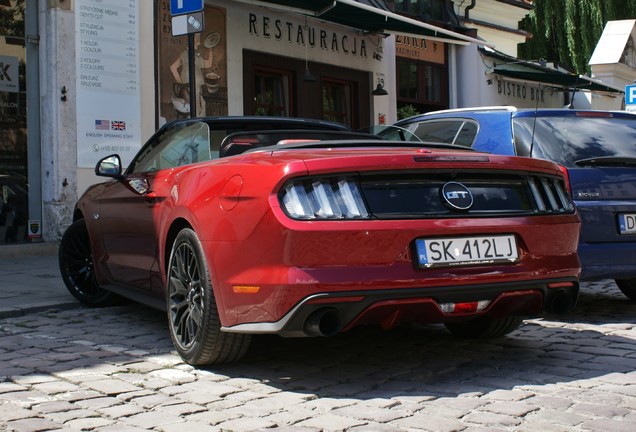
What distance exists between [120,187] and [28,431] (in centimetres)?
279

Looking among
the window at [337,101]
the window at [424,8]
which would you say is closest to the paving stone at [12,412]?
the window at [337,101]

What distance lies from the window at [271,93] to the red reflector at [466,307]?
35.3 ft

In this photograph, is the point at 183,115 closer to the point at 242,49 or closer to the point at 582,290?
the point at 242,49

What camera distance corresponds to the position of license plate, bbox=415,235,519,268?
4.22 metres

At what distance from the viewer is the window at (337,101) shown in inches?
660

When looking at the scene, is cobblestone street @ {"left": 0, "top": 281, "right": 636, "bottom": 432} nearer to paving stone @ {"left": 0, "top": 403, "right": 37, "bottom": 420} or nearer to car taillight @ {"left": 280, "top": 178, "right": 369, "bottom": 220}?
paving stone @ {"left": 0, "top": 403, "right": 37, "bottom": 420}

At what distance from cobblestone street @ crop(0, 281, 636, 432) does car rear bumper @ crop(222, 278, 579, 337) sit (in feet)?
1.03

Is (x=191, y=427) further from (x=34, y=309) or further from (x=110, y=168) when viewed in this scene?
(x=34, y=309)

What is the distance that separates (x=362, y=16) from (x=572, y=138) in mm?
8388

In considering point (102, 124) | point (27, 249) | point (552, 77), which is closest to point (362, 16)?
point (102, 124)

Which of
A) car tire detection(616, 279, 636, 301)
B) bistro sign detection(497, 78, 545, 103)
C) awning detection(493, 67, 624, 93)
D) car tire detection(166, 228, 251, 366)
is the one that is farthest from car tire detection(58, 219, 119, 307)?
bistro sign detection(497, 78, 545, 103)

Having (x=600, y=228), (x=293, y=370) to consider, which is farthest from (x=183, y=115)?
(x=293, y=370)

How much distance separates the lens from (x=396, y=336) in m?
5.62

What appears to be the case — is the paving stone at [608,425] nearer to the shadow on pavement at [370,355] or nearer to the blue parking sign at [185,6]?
the shadow on pavement at [370,355]
